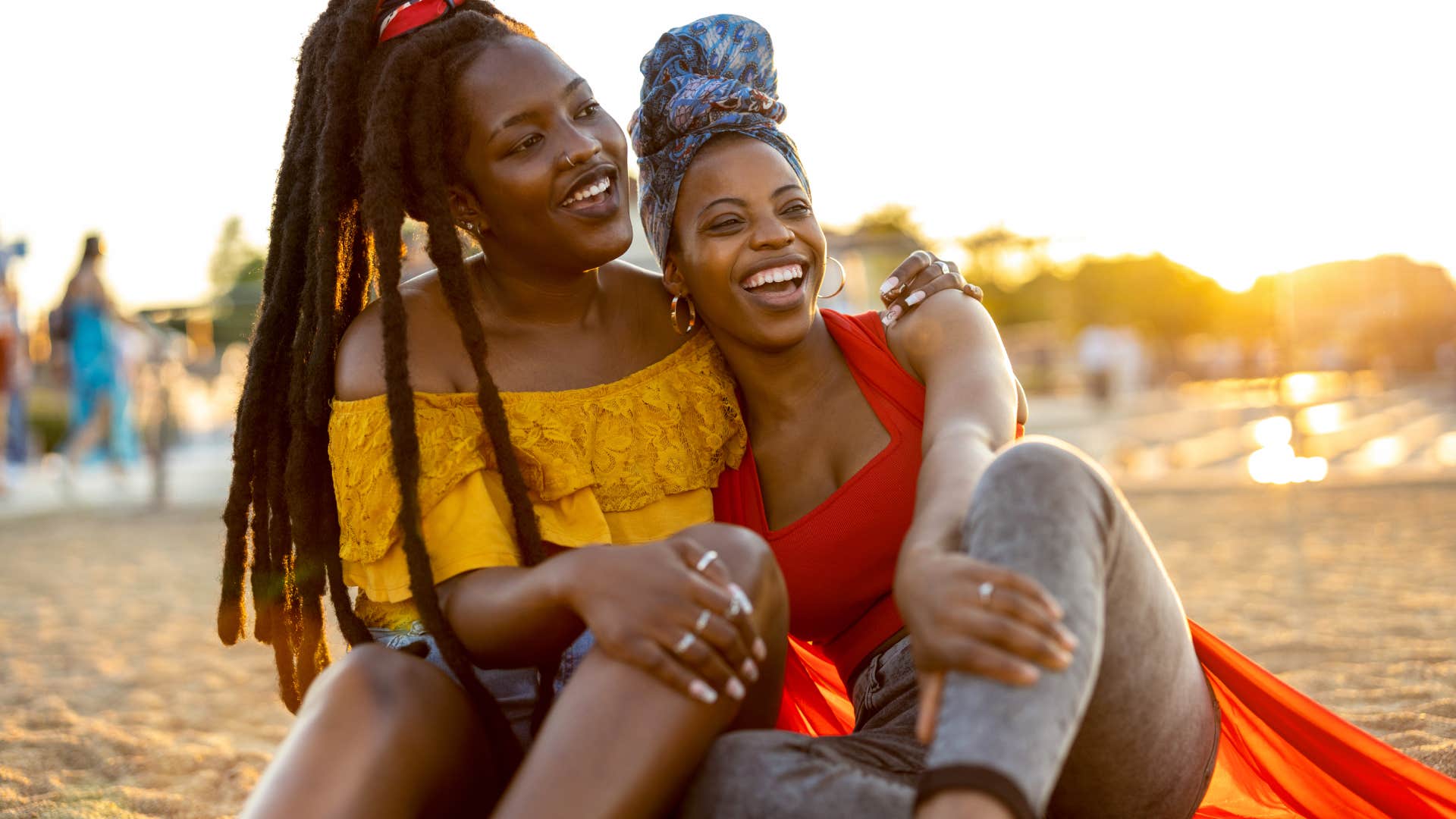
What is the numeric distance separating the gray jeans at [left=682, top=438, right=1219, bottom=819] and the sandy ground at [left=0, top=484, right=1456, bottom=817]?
1.80 metres

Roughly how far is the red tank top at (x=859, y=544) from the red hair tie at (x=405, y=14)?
127cm

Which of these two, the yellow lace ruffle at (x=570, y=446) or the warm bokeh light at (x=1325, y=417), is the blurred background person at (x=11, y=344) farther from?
the warm bokeh light at (x=1325, y=417)

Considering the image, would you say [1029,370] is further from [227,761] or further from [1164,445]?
[227,761]

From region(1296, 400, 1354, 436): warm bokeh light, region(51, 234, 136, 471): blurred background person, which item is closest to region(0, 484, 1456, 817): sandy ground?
region(51, 234, 136, 471): blurred background person

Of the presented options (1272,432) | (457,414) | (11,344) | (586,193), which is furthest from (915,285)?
(1272,432)

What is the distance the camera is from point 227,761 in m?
3.95

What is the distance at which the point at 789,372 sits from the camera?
2740mm

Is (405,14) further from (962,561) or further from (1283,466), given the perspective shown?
(1283,466)

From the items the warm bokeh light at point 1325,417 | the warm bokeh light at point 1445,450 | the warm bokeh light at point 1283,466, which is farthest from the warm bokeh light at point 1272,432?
the warm bokeh light at point 1445,450

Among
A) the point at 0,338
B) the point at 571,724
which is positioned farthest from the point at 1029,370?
the point at 571,724

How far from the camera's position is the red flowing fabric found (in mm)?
2303

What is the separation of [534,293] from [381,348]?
0.40 m

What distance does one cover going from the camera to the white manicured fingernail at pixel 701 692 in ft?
5.64

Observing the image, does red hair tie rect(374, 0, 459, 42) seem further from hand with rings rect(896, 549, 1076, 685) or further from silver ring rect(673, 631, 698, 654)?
hand with rings rect(896, 549, 1076, 685)
